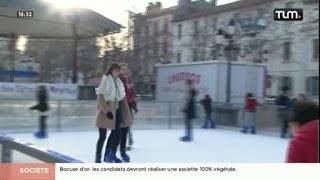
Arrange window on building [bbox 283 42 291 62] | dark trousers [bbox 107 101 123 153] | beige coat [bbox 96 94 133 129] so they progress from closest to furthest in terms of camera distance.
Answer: window on building [bbox 283 42 291 62]
beige coat [bbox 96 94 133 129]
dark trousers [bbox 107 101 123 153]

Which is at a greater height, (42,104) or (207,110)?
(42,104)

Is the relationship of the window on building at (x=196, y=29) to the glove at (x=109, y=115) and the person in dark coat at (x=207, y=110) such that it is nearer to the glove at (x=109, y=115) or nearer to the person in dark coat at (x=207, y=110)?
the glove at (x=109, y=115)

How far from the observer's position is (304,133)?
1130mm

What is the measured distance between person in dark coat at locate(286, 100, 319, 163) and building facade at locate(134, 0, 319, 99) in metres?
0.45

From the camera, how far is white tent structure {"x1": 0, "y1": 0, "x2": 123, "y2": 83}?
1763 millimetres

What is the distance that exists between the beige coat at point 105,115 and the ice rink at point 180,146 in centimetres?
14

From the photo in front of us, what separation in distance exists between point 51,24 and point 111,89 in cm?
62

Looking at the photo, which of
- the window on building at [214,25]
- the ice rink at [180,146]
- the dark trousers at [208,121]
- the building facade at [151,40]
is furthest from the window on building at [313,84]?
the dark trousers at [208,121]

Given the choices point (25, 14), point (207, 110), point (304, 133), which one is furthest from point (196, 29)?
point (207, 110)

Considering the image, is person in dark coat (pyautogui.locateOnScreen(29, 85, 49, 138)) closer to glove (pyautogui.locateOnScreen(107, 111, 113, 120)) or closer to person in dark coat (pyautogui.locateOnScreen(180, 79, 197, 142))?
glove (pyautogui.locateOnScreen(107, 111, 113, 120))

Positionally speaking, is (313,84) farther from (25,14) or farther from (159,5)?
(25,14)

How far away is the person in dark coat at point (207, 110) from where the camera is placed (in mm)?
3798

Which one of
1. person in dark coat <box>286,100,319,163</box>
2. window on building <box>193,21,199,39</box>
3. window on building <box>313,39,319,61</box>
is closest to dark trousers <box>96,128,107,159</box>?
window on building <box>193,21,199,39</box>

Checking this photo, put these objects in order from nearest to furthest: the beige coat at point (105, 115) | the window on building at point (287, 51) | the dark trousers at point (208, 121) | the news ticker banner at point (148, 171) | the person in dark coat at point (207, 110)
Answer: the news ticker banner at point (148, 171) → the window on building at point (287, 51) → the beige coat at point (105, 115) → the person in dark coat at point (207, 110) → the dark trousers at point (208, 121)
